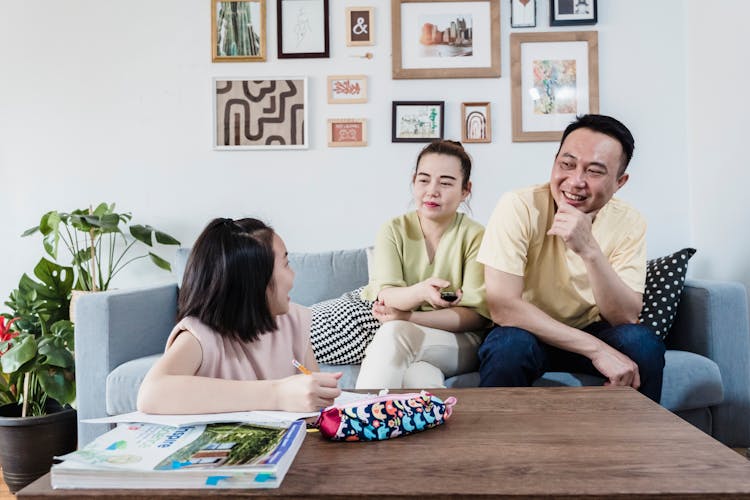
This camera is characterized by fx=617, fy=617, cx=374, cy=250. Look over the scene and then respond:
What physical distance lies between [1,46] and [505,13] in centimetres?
217

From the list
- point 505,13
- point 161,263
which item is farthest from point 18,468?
point 505,13

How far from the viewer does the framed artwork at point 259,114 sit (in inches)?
103

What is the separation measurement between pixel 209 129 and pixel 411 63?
2.97 ft

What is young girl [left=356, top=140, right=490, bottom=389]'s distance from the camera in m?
1.51

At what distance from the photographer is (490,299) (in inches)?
63.8

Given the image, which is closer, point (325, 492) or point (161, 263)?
point (325, 492)

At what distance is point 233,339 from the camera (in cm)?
108

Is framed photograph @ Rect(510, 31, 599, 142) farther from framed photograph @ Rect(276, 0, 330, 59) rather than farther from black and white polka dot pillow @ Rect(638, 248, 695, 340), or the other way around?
black and white polka dot pillow @ Rect(638, 248, 695, 340)

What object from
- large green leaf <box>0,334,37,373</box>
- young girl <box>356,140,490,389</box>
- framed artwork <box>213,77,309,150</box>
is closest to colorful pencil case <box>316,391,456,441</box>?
young girl <box>356,140,490,389</box>

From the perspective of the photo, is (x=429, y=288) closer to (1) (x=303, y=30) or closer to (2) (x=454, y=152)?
(2) (x=454, y=152)

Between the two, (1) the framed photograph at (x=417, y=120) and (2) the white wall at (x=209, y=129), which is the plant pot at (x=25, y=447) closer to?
(2) the white wall at (x=209, y=129)

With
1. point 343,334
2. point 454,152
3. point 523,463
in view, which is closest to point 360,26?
point 454,152

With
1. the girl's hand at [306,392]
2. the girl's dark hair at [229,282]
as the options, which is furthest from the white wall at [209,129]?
the girl's hand at [306,392]

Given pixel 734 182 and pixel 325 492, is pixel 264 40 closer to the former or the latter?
pixel 734 182
